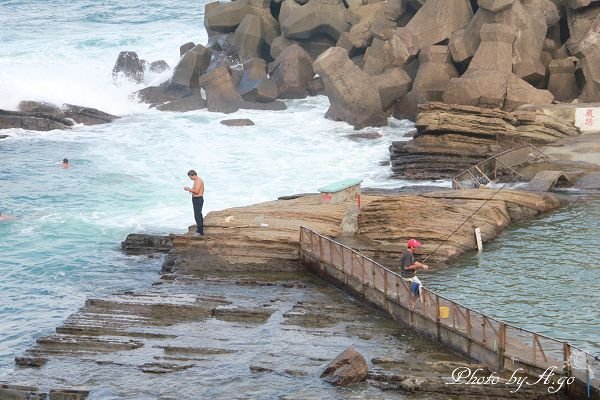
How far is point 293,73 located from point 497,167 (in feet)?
66.0

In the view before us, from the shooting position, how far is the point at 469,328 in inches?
879

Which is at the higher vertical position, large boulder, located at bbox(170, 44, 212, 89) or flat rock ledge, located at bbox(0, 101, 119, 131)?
large boulder, located at bbox(170, 44, 212, 89)

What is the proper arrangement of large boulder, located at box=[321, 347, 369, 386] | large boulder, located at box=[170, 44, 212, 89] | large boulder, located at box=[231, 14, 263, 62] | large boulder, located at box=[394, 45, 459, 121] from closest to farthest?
large boulder, located at box=[321, 347, 369, 386], large boulder, located at box=[394, 45, 459, 121], large boulder, located at box=[170, 44, 212, 89], large boulder, located at box=[231, 14, 263, 62]

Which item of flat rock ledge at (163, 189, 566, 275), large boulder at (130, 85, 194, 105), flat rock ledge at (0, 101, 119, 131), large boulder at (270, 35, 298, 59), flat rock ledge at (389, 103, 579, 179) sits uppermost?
large boulder at (270, 35, 298, 59)

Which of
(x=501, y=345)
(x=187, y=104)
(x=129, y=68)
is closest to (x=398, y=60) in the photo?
(x=187, y=104)

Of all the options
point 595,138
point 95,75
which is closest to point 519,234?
point 595,138

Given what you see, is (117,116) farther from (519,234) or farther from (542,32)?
(519,234)

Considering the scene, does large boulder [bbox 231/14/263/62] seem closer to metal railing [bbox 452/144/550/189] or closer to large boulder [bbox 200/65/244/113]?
large boulder [bbox 200/65/244/113]

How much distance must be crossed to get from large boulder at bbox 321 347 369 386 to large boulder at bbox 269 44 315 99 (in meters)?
35.5

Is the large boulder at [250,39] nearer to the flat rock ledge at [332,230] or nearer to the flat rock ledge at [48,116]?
the flat rock ledge at [48,116]

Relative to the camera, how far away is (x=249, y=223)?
99.8 ft

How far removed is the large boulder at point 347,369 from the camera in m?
21.2

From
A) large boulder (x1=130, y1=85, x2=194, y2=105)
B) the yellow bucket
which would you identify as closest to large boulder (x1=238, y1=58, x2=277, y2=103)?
large boulder (x1=130, y1=85, x2=194, y2=105)

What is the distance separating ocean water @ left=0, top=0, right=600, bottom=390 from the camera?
29.4m
